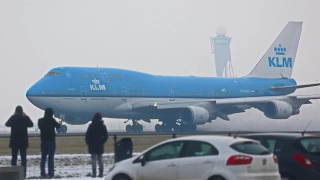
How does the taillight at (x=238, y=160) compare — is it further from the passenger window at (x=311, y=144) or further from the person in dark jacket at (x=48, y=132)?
the person in dark jacket at (x=48, y=132)

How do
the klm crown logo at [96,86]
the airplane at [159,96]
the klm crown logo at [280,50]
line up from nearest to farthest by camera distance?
the airplane at [159,96] < the klm crown logo at [96,86] < the klm crown logo at [280,50]

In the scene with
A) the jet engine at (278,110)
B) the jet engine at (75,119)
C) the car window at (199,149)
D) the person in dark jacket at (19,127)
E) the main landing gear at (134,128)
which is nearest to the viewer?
the car window at (199,149)

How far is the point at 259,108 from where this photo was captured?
61.8 m

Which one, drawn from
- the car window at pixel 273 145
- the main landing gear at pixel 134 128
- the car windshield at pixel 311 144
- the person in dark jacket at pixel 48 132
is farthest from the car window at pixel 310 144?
the main landing gear at pixel 134 128

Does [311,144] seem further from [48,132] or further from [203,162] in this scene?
[48,132]

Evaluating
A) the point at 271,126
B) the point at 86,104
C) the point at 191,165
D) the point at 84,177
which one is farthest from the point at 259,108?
the point at 191,165

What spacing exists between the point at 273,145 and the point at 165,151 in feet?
9.96

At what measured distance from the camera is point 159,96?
6066 centimetres


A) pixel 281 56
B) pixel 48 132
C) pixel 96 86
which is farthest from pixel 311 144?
pixel 281 56

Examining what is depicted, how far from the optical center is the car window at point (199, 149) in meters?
18.3

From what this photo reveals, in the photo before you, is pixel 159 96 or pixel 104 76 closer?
pixel 104 76

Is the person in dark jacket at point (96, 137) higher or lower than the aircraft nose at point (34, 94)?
lower

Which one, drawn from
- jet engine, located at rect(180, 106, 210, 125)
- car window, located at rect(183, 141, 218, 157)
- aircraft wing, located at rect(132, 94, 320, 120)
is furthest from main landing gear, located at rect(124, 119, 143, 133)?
car window, located at rect(183, 141, 218, 157)

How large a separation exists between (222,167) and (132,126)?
1716 inches
